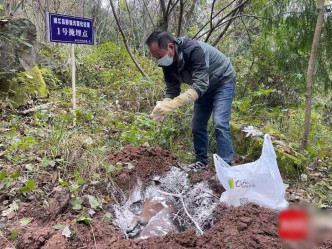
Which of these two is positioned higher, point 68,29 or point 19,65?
point 68,29

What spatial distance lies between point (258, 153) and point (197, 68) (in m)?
1.36

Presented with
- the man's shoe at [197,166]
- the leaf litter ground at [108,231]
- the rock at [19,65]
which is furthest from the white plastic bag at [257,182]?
the rock at [19,65]

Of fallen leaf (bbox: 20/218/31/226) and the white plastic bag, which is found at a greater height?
the white plastic bag

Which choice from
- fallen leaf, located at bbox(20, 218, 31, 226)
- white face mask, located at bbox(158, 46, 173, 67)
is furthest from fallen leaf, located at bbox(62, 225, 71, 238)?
white face mask, located at bbox(158, 46, 173, 67)

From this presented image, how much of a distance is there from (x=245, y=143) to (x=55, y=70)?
4.05 m

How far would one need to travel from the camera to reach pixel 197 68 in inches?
106

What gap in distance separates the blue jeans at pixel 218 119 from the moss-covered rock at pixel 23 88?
2.67 m

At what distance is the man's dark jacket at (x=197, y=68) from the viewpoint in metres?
→ 2.69

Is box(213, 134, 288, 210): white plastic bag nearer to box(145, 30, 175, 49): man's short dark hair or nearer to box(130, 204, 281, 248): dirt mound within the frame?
Result: box(130, 204, 281, 248): dirt mound

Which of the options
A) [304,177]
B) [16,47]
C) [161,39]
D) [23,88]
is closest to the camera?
[161,39]

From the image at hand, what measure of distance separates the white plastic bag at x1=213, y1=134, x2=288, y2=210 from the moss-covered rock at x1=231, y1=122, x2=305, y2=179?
99 cm

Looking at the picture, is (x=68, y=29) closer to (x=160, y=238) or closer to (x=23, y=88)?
(x=23, y=88)

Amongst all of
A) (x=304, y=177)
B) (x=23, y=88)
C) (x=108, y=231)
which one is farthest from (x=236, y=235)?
(x=23, y=88)

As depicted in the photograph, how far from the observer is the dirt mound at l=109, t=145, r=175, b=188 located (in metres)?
2.77
